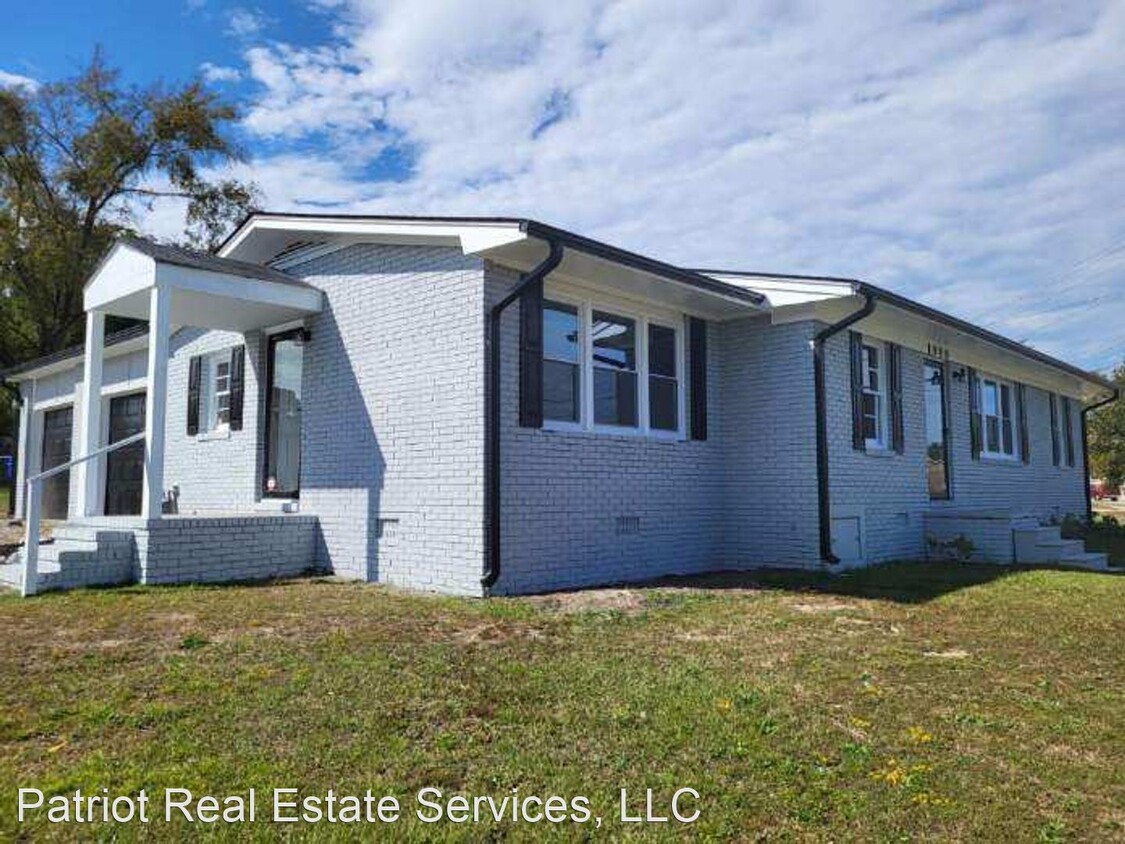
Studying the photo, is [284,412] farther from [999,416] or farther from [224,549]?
[999,416]

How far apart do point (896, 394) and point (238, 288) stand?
343 inches

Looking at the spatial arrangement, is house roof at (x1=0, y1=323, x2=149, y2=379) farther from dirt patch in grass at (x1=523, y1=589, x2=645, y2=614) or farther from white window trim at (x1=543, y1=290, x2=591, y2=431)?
dirt patch in grass at (x1=523, y1=589, x2=645, y2=614)

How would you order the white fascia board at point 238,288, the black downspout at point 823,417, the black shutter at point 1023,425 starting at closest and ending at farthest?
the white fascia board at point 238,288
the black downspout at point 823,417
the black shutter at point 1023,425

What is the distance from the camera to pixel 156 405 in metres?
8.49

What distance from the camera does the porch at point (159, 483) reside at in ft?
27.1

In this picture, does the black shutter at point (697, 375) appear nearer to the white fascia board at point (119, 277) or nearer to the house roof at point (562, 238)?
the house roof at point (562, 238)

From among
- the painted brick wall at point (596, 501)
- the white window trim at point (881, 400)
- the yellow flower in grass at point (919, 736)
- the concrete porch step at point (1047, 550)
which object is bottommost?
the yellow flower in grass at point (919, 736)

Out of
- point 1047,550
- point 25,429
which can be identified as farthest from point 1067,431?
point 25,429

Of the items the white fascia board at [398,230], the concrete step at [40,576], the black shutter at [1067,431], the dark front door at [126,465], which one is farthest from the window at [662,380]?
the black shutter at [1067,431]

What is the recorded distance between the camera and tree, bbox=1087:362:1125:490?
36.8 meters

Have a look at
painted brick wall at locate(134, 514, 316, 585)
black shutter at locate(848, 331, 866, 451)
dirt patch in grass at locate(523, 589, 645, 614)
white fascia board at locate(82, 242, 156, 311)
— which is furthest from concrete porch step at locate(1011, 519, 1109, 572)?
white fascia board at locate(82, 242, 156, 311)

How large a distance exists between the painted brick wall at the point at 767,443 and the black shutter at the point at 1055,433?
11067 mm

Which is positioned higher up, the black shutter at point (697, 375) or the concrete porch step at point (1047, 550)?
the black shutter at point (697, 375)

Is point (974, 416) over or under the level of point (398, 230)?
→ under
